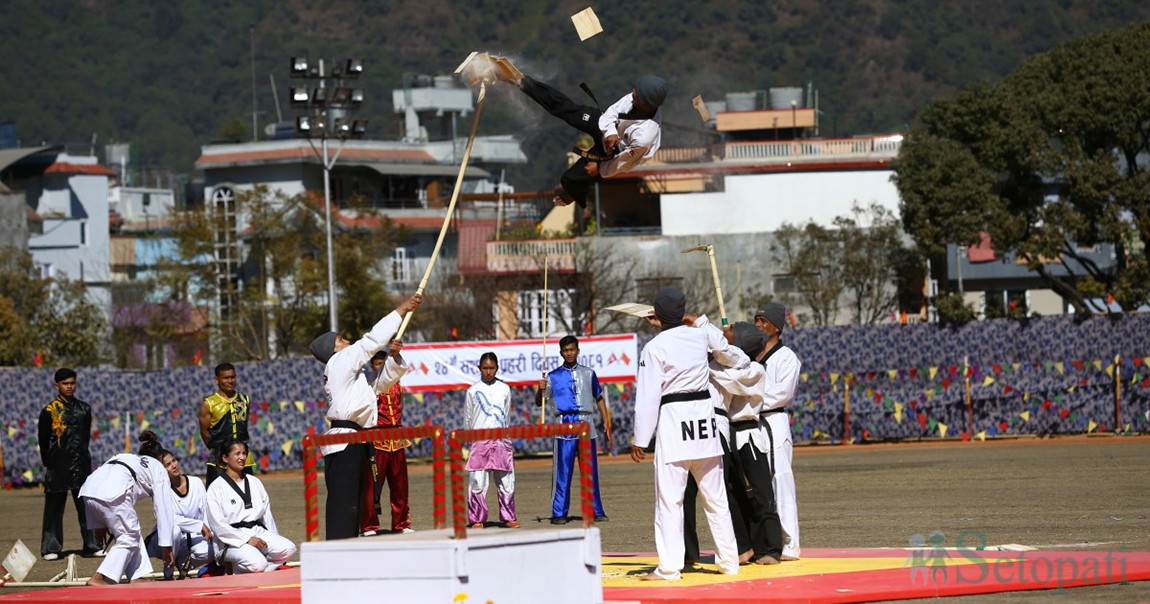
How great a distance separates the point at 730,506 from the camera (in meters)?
12.4

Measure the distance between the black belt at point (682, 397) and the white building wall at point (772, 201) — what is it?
42808 millimetres

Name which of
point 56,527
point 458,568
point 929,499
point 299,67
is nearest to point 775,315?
point 458,568

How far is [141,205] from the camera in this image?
9100 cm

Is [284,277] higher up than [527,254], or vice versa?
[527,254]

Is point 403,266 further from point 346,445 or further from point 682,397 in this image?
point 682,397

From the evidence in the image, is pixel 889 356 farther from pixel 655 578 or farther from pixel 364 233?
pixel 364 233

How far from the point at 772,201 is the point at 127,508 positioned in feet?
145

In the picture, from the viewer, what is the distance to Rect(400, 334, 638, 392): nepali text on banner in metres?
30.2

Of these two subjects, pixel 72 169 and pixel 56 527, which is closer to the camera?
pixel 56 527

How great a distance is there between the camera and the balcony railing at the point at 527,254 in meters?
50.4

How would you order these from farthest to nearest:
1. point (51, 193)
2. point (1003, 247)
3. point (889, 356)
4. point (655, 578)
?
point (51, 193), point (1003, 247), point (889, 356), point (655, 578)

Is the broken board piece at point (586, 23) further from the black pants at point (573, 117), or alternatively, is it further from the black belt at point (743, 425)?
the black belt at point (743, 425)

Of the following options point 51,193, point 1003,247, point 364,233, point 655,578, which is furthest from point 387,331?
point 51,193

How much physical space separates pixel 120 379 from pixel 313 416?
5.44 metres
